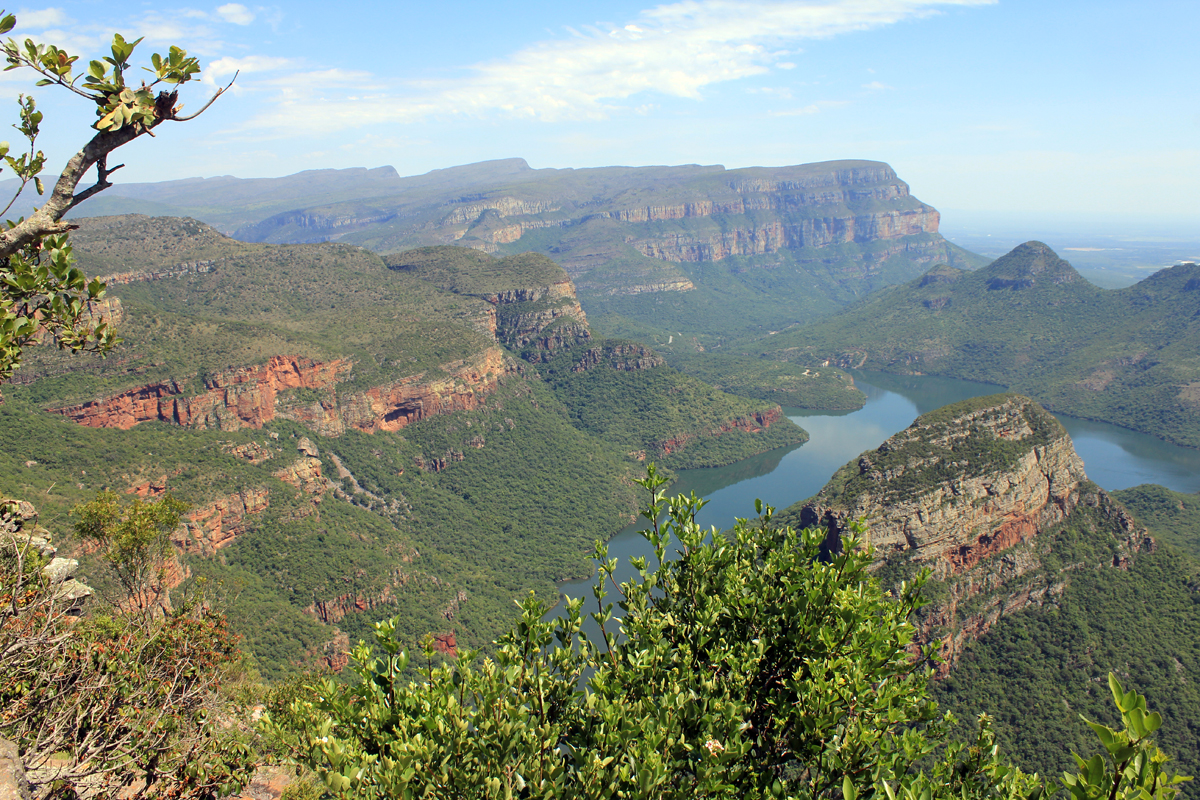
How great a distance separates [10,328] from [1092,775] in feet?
33.2

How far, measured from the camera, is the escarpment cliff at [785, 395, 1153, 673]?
4306cm

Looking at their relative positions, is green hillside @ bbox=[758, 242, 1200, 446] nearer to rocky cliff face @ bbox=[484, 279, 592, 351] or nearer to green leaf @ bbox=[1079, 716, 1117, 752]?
rocky cliff face @ bbox=[484, 279, 592, 351]

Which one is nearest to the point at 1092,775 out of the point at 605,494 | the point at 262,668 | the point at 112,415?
the point at 262,668

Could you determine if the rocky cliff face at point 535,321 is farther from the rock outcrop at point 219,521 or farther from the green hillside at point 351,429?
the rock outcrop at point 219,521

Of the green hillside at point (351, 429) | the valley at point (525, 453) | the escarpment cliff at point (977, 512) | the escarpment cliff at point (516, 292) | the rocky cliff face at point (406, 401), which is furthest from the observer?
the escarpment cliff at point (516, 292)

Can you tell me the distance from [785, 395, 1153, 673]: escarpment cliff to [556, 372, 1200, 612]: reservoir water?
25.3 metres

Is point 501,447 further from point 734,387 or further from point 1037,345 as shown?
point 1037,345

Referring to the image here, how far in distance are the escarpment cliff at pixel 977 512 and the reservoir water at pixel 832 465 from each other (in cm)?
2529

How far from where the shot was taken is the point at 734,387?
442 ft

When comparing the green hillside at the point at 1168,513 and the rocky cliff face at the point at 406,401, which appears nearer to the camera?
the green hillside at the point at 1168,513

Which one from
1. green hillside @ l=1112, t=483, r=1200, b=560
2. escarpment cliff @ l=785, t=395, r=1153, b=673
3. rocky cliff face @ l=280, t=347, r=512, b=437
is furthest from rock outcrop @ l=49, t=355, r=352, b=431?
green hillside @ l=1112, t=483, r=1200, b=560

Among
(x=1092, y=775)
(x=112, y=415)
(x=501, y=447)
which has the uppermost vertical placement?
(x=1092, y=775)

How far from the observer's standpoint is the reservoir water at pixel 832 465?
81250 mm

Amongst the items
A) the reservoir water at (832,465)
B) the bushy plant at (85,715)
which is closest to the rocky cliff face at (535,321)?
the reservoir water at (832,465)
